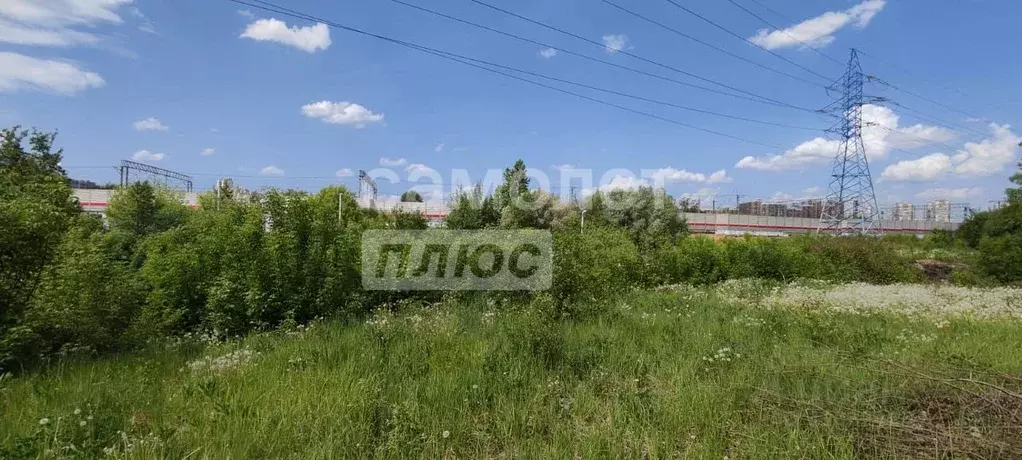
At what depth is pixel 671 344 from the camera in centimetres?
552

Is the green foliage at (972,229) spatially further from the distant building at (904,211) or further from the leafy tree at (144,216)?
the leafy tree at (144,216)

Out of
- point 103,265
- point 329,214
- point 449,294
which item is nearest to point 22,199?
point 103,265

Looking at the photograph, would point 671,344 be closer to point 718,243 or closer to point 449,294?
point 449,294

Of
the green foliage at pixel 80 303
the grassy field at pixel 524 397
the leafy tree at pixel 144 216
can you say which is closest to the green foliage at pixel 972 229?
the grassy field at pixel 524 397

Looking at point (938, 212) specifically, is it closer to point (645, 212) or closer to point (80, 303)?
point (645, 212)

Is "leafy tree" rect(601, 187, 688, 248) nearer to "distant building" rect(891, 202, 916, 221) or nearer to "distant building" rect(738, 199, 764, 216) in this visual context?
"distant building" rect(738, 199, 764, 216)

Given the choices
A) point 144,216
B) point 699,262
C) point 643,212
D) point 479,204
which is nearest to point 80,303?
point 144,216

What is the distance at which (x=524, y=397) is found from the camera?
3.73 metres

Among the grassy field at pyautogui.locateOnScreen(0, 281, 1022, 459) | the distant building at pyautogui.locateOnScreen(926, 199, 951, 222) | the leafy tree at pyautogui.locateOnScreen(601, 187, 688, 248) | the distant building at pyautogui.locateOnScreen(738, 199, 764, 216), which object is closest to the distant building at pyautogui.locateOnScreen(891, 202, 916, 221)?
the distant building at pyautogui.locateOnScreen(926, 199, 951, 222)

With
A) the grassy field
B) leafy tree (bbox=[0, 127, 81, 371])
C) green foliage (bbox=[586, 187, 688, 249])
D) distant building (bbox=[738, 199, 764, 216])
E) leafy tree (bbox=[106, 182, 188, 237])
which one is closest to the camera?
the grassy field

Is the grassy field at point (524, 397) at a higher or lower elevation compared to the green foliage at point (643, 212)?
lower

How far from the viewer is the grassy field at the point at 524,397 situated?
9.27 feet

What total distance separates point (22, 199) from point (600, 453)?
5684mm

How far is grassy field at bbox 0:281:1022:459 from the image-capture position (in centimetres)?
283
